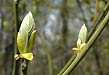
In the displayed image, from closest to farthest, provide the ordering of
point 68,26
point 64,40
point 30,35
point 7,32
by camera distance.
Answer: point 30,35 → point 7,32 → point 64,40 → point 68,26

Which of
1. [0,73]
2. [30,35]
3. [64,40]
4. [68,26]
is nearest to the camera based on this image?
[30,35]

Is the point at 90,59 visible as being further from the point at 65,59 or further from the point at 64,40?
the point at 64,40

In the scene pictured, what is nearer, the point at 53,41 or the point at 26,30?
the point at 26,30

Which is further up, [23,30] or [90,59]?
[23,30]

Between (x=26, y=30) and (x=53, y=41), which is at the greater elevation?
(x=26, y=30)

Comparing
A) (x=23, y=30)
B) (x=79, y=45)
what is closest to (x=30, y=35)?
(x=23, y=30)

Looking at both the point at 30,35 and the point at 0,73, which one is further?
the point at 0,73

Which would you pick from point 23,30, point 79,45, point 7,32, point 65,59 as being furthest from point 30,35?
point 7,32

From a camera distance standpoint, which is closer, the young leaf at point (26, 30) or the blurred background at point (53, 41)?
the young leaf at point (26, 30)

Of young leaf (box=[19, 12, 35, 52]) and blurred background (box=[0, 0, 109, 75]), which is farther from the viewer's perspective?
blurred background (box=[0, 0, 109, 75])

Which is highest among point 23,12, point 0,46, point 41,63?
point 23,12
